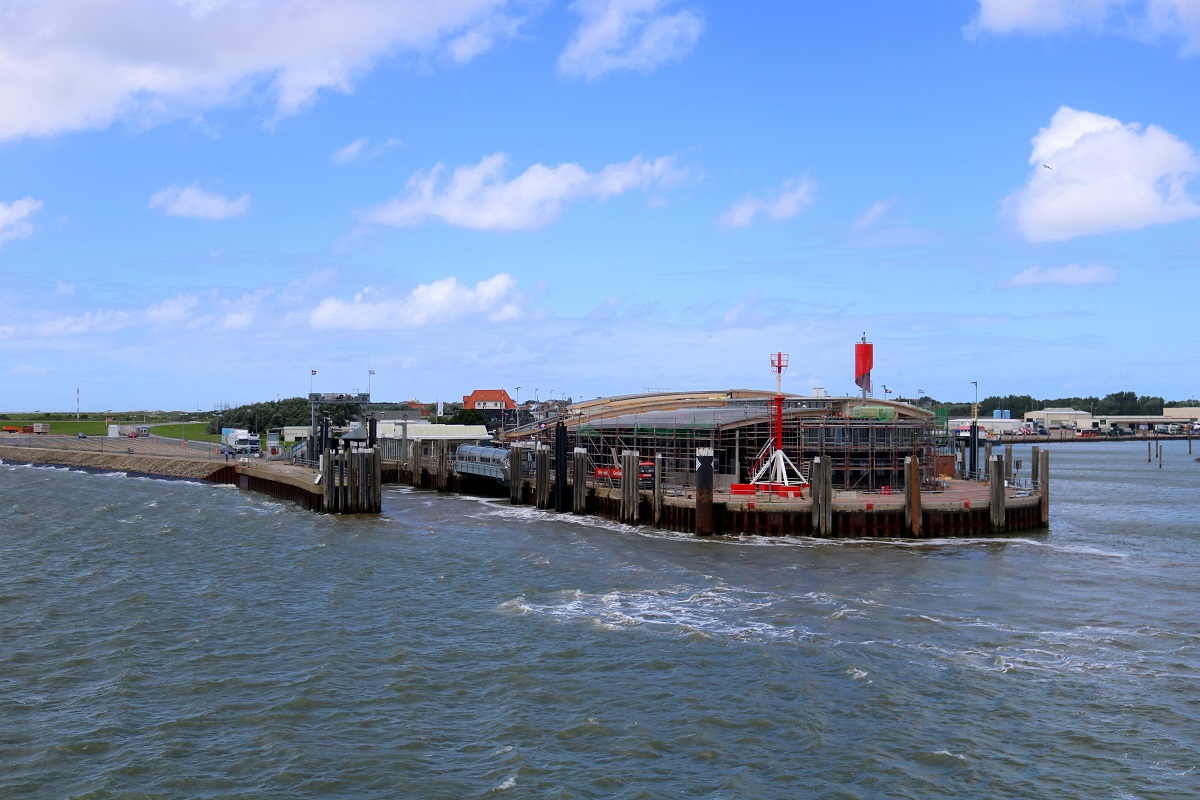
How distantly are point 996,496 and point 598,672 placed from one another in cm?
3500

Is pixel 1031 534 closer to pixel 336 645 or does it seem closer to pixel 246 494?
pixel 336 645

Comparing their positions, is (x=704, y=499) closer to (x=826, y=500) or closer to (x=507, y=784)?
(x=826, y=500)

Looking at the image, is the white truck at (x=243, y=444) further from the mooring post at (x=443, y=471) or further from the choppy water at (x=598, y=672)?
the choppy water at (x=598, y=672)

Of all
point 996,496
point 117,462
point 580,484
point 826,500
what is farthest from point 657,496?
point 117,462

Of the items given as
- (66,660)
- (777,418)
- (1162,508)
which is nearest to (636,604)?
(66,660)

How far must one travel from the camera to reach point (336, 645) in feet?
93.3

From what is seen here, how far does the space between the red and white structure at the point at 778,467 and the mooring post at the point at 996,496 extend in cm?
1061

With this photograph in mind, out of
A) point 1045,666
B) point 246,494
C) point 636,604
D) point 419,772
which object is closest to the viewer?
point 419,772

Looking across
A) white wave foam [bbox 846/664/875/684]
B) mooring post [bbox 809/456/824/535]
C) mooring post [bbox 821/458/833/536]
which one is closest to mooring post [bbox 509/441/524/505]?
mooring post [bbox 809/456/824/535]

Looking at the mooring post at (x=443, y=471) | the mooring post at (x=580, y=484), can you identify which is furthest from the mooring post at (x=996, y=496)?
the mooring post at (x=443, y=471)

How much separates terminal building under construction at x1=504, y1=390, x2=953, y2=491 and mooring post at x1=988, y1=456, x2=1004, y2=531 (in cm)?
805

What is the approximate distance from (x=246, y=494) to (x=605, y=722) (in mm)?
66743

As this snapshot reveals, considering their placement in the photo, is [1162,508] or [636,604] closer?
[636,604]

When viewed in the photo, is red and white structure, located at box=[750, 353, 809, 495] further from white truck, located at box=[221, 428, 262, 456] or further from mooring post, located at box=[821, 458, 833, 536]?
white truck, located at box=[221, 428, 262, 456]
